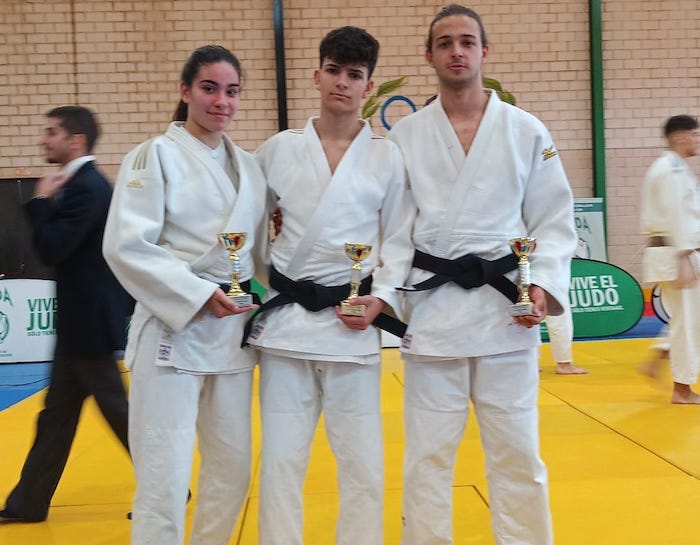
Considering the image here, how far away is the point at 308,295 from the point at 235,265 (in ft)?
0.91

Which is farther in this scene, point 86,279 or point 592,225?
point 592,225

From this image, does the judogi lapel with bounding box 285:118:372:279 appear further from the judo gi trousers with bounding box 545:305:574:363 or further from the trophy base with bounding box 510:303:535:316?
the judo gi trousers with bounding box 545:305:574:363

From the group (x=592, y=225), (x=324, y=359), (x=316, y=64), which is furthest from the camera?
(x=316, y=64)

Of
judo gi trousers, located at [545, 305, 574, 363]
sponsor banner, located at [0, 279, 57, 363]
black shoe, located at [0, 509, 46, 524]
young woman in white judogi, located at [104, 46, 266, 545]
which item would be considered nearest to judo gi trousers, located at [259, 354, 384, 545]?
young woman in white judogi, located at [104, 46, 266, 545]

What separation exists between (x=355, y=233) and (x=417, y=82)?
30.3 feet

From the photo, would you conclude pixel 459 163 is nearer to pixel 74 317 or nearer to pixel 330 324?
pixel 330 324

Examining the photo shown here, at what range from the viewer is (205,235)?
2605 millimetres

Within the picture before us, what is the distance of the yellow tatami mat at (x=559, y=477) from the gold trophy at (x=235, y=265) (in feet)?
4.53

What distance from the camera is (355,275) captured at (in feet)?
8.57

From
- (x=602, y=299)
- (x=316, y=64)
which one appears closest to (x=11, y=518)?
(x=602, y=299)

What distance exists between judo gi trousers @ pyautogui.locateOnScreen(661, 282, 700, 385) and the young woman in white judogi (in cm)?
396

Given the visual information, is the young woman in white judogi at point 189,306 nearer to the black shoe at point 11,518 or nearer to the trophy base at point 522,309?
the trophy base at point 522,309

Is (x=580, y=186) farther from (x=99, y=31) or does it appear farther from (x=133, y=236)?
(x=133, y=236)

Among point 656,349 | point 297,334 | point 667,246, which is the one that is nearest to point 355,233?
point 297,334
